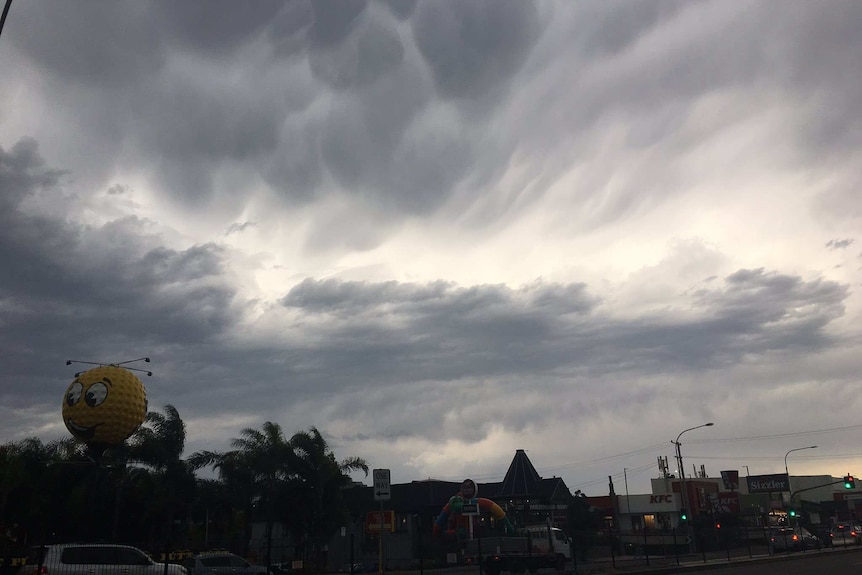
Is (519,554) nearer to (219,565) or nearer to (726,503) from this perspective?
(219,565)

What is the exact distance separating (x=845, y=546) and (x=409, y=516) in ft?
127

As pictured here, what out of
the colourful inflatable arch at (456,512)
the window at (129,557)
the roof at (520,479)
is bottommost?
the window at (129,557)

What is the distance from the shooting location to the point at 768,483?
319ft

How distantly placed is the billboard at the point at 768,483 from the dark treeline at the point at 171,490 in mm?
69853

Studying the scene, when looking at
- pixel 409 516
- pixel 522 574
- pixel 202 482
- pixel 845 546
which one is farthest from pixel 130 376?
pixel 845 546

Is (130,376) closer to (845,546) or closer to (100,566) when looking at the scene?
(100,566)

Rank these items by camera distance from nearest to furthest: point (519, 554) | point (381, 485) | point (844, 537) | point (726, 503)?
1. point (381, 485)
2. point (519, 554)
3. point (844, 537)
4. point (726, 503)

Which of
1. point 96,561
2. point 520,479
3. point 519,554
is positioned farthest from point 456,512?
point 96,561

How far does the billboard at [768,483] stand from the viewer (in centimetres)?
9519

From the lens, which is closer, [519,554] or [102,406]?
[102,406]

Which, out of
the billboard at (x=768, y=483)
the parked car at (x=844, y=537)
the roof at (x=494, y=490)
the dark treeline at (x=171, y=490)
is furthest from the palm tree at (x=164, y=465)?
the billboard at (x=768, y=483)

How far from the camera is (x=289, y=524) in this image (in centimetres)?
4522

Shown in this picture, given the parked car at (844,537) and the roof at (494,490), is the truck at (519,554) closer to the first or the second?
the roof at (494,490)

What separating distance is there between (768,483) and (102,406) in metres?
88.3
